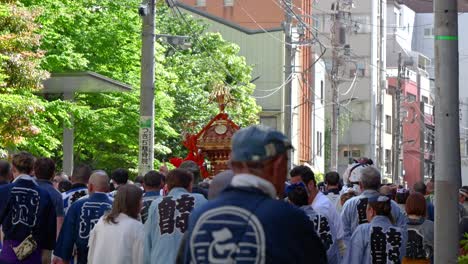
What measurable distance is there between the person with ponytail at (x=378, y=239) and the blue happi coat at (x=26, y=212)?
3.18 m

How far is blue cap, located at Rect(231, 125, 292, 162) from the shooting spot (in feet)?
18.5

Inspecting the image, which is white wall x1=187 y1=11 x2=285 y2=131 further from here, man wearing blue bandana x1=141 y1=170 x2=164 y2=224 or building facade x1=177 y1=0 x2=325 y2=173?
man wearing blue bandana x1=141 y1=170 x2=164 y2=224

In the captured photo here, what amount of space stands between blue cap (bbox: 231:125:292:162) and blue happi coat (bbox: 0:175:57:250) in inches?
278

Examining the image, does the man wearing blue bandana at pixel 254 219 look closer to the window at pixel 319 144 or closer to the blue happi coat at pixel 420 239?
the blue happi coat at pixel 420 239

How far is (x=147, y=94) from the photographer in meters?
23.6

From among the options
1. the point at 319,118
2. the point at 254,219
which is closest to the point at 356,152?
the point at 319,118

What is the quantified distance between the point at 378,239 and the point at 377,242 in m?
0.03

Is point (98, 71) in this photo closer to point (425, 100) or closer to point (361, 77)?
point (361, 77)

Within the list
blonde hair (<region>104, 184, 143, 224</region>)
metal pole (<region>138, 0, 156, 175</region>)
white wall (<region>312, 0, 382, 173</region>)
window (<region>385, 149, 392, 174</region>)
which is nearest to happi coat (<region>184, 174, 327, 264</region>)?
blonde hair (<region>104, 184, 143, 224</region>)

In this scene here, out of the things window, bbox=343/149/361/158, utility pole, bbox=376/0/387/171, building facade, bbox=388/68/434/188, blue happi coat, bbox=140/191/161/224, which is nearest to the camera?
blue happi coat, bbox=140/191/161/224

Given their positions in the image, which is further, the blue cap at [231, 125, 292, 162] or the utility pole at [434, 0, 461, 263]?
the utility pole at [434, 0, 461, 263]

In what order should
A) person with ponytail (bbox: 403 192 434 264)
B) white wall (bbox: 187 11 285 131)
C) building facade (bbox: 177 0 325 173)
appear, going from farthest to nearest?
1. white wall (bbox: 187 11 285 131)
2. building facade (bbox: 177 0 325 173)
3. person with ponytail (bbox: 403 192 434 264)

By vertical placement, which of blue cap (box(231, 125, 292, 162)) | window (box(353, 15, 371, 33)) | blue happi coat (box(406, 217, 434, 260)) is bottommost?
blue happi coat (box(406, 217, 434, 260))

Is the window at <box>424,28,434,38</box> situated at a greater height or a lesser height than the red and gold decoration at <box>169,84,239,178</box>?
greater
